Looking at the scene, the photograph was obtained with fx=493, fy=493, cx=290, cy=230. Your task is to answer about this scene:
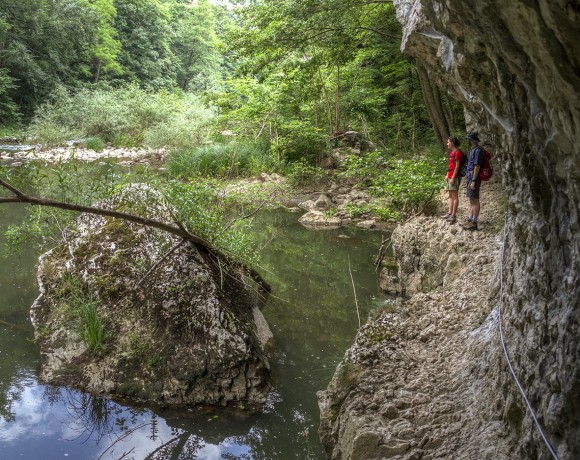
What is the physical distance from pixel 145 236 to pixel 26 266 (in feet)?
12.8

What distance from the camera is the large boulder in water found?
219 inches

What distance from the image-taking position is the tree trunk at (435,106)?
11.0 metres

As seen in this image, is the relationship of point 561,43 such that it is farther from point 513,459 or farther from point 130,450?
point 130,450

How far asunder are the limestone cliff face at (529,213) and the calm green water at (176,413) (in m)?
1.43

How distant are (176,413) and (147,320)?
120 cm

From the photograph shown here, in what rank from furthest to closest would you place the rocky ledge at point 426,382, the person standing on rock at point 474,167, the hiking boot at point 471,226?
the hiking boot at point 471,226
the person standing on rock at point 474,167
the rocky ledge at point 426,382

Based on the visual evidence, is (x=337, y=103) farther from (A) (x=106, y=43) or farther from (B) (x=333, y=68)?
(A) (x=106, y=43)

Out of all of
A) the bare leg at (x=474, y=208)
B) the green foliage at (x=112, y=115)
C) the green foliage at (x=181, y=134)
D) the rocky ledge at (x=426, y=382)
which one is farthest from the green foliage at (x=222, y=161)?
the rocky ledge at (x=426, y=382)

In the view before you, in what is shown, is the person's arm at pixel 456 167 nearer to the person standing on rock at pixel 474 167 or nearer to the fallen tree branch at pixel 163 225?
the person standing on rock at pixel 474 167

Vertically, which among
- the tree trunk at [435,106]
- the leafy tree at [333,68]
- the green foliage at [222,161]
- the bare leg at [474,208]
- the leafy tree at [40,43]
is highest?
the leafy tree at [40,43]

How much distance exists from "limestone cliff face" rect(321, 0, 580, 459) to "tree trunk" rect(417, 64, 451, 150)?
7.35 meters

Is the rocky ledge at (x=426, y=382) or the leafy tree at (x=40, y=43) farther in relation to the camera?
the leafy tree at (x=40, y=43)

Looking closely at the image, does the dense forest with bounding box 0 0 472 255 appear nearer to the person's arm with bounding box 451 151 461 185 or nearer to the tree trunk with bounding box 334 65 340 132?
the tree trunk with bounding box 334 65 340 132

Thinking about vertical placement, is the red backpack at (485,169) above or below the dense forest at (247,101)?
below
